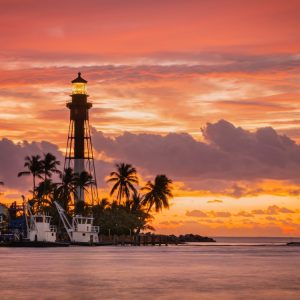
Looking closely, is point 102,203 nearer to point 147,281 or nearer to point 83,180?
point 83,180

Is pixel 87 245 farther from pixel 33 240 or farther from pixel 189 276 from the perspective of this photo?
pixel 189 276

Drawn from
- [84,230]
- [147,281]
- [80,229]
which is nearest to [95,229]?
[84,230]

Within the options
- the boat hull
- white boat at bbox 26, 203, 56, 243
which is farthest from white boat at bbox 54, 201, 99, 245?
the boat hull

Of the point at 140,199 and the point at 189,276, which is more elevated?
the point at 140,199

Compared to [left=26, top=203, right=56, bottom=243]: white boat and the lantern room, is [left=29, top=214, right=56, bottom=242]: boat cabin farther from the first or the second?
the lantern room

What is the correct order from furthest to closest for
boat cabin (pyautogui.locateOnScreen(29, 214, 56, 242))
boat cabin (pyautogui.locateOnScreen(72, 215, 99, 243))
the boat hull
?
boat cabin (pyautogui.locateOnScreen(72, 215, 99, 243))
the boat hull
boat cabin (pyautogui.locateOnScreen(29, 214, 56, 242))

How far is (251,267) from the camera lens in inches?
3228

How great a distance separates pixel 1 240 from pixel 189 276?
10274cm

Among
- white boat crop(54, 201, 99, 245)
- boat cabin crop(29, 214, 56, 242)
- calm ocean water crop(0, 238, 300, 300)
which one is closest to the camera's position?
calm ocean water crop(0, 238, 300, 300)

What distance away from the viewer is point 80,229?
156 meters

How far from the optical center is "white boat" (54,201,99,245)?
506 ft

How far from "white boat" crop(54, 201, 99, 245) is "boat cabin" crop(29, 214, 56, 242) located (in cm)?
378

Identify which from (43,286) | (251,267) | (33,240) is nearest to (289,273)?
(251,267)

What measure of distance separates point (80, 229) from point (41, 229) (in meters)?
10.4
